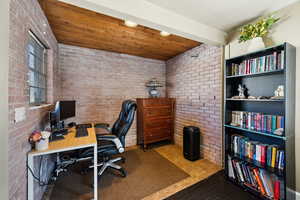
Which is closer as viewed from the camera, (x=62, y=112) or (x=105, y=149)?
(x=105, y=149)

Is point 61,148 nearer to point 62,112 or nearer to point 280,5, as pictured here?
point 62,112

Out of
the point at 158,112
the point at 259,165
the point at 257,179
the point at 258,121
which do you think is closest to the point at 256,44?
the point at 258,121

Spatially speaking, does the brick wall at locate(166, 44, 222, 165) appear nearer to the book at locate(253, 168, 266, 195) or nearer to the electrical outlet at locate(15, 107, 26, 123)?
the book at locate(253, 168, 266, 195)

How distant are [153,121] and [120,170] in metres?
1.39

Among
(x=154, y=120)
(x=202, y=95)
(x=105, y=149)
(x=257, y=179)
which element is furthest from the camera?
(x=154, y=120)

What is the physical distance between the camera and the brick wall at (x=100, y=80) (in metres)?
2.66

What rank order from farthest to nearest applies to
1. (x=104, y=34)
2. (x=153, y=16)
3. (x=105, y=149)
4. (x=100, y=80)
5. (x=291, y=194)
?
(x=100, y=80)
(x=104, y=34)
(x=105, y=149)
(x=153, y=16)
(x=291, y=194)

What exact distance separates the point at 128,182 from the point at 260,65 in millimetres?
2585

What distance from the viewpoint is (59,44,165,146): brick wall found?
2658mm

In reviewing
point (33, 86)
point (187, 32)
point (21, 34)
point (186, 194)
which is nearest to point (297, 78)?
point (187, 32)

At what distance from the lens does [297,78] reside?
1.46 meters

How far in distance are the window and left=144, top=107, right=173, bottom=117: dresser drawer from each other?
6.60 ft

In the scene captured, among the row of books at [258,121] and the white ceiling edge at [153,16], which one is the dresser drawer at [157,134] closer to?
the row of books at [258,121]

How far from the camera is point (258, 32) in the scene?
5.43 feet
